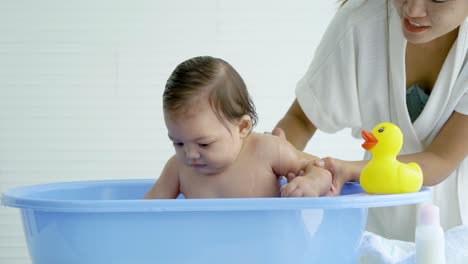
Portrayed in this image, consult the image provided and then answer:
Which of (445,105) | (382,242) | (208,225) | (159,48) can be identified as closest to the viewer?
(208,225)

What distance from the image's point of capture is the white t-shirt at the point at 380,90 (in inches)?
60.0

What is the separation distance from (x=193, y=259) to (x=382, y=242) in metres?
0.42

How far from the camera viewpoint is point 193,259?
3.49 feet

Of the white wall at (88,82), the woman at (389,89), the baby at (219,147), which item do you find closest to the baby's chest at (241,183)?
the baby at (219,147)

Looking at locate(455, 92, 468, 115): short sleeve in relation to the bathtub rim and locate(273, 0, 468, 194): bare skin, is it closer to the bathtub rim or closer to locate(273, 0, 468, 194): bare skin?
locate(273, 0, 468, 194): bare skin

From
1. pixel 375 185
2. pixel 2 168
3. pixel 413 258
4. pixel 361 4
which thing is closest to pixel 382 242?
pixel 413 258

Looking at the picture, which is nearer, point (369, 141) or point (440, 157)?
point (369, 141)

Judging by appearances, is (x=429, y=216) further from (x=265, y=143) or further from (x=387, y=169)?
(x=265, y=143)

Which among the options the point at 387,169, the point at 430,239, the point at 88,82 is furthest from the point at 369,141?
the point at 88,82

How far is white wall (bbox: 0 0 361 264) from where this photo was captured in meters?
2.55

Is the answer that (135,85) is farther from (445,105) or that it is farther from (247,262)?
(247,262)

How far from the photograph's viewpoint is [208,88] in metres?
1.25

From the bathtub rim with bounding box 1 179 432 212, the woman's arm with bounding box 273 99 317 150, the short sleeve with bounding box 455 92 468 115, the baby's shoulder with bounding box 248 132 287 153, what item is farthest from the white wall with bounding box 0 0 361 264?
the bathtub rim with bounding box 1 179 432 212

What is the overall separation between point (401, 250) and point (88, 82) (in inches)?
59.0
